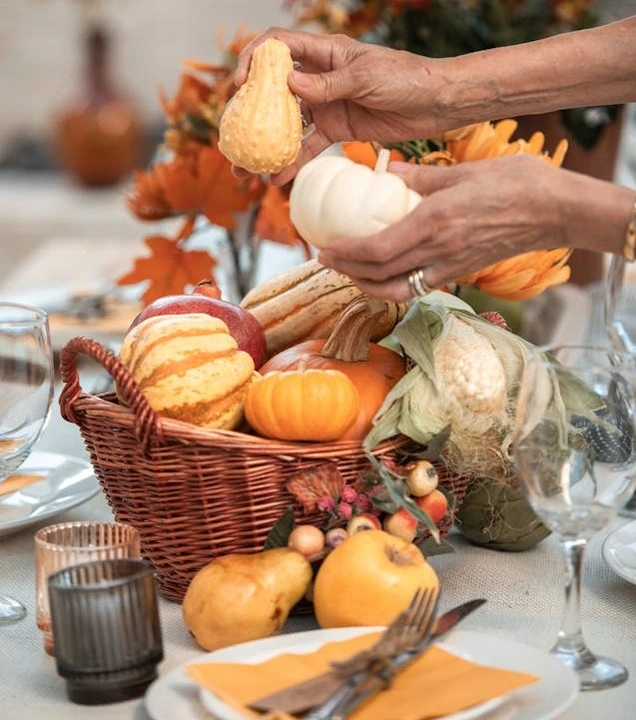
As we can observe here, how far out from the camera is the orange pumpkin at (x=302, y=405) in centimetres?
97

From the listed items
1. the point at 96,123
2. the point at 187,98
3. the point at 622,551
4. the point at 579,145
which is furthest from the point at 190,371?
the point at 96,123

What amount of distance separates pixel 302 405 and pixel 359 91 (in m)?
0.44

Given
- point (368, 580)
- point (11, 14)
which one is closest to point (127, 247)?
point (368, 580)

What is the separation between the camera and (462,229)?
0.99 metres

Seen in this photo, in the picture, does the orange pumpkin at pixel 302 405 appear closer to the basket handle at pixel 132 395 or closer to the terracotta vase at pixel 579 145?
the basket handle at pixel 132 395

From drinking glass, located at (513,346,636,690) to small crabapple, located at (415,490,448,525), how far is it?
14cm

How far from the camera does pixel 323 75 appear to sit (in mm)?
1229

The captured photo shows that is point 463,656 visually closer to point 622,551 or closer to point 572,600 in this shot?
point 572,600

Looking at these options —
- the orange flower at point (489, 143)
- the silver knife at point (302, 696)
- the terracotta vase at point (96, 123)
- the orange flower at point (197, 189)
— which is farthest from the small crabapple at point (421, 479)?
the terracotta vase at point (96, 123)

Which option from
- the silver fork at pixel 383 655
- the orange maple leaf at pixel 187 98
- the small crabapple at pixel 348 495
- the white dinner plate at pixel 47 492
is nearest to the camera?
the silver fork at pixel 383 655

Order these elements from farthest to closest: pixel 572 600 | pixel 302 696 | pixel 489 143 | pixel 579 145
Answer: pixel 579 145
pixel 489 143
pixel 572 600
pixel 302 696

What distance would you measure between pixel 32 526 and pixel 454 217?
1.78ft

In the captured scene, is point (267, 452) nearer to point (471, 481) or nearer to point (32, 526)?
point (471, 481)

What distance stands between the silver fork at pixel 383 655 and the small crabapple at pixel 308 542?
0.10 meters
